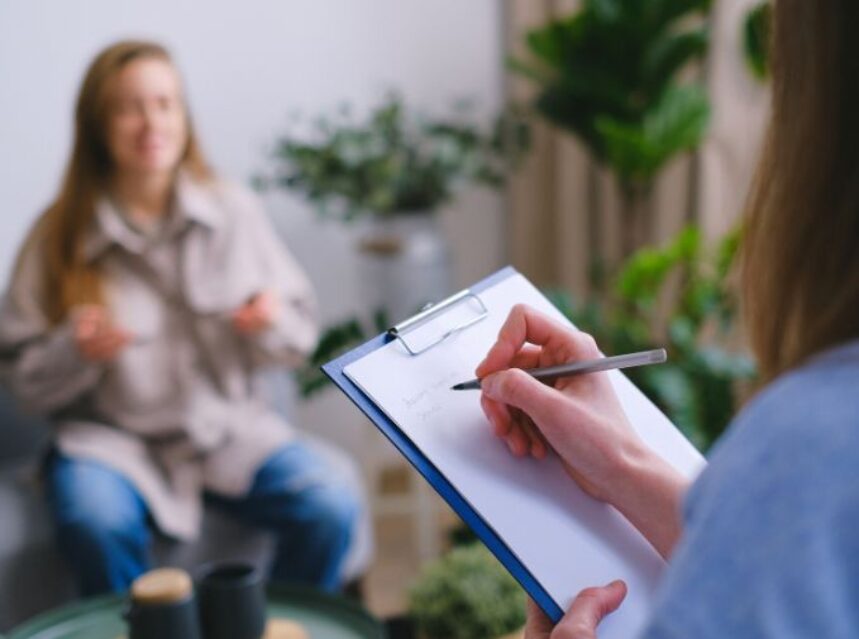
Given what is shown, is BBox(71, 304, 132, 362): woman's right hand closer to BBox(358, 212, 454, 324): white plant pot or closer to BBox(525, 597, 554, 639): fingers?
BBox(358, 212, 454, 324): white plant pot

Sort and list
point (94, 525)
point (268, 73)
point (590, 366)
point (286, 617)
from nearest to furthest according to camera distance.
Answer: point (590, 366) → point (286, 617) → point (94, 525) → point (268, 73)

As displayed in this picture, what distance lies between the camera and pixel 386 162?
8.34 ft

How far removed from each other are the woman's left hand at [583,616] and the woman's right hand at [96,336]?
A: 1.31m

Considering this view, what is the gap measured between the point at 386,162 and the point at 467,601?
120 centimetres

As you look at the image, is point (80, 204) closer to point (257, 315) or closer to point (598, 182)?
point (257, 315)

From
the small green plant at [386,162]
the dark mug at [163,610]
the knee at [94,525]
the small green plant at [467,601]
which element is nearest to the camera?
the dark mug at [163,610]

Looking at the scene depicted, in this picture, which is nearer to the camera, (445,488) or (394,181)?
(445,488)

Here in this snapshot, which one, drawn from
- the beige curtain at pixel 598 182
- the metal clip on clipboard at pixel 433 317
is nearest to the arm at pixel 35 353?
the metal clip on clipboard at pixel 433 317

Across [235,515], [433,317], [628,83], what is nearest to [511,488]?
[433,317]

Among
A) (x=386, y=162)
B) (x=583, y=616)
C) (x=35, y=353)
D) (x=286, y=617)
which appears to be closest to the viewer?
(x=583, y=616)

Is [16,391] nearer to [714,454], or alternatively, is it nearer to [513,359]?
[513,359]

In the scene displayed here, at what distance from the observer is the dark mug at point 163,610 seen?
1330mm

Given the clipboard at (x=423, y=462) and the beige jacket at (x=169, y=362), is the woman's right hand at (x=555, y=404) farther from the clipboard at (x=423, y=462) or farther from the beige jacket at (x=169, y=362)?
the beige jacket at (x=169, y=362)

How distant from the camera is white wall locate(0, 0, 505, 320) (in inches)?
98.7
